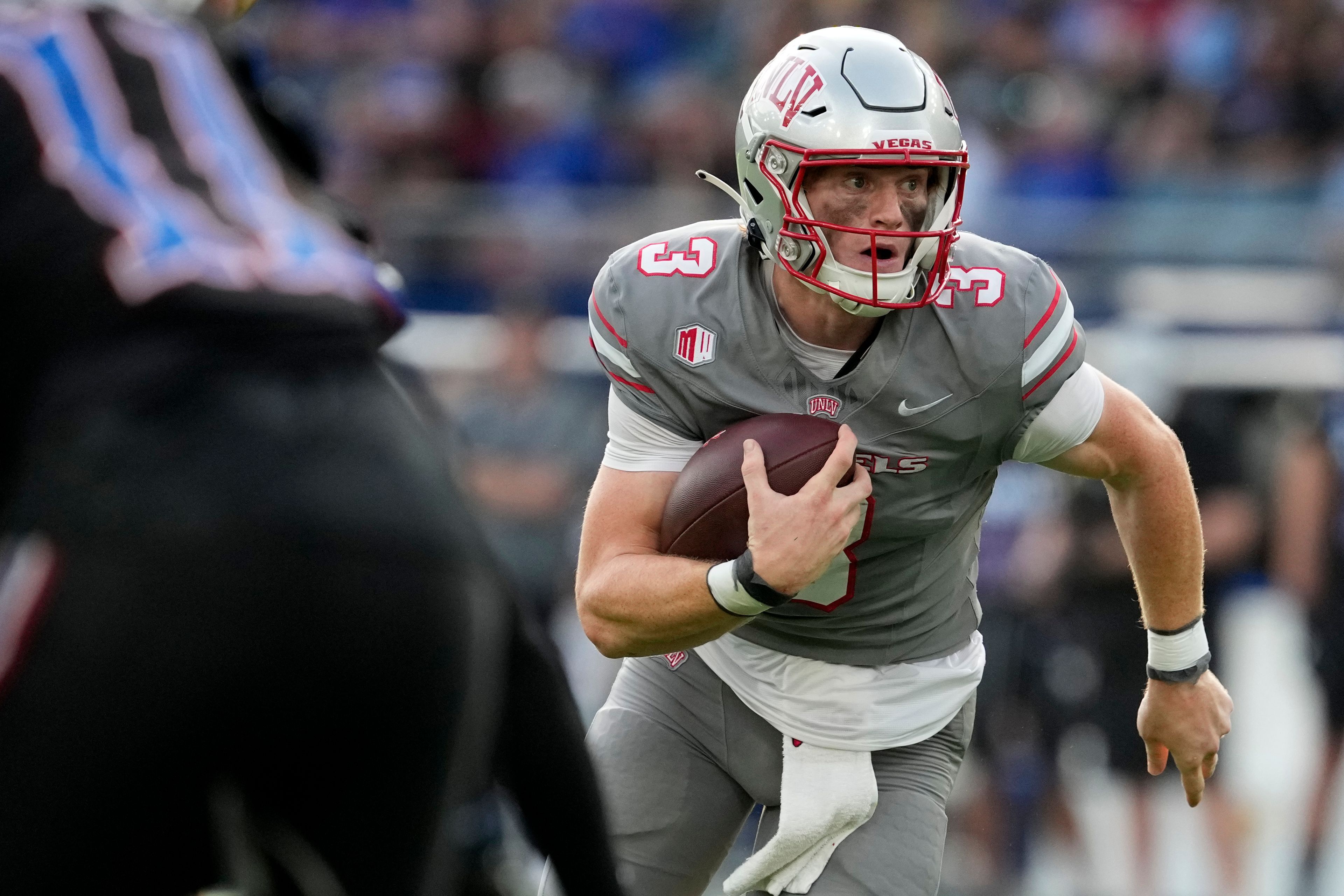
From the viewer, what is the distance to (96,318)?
1.66 metres

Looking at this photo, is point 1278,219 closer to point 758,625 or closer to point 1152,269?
point 1152,269

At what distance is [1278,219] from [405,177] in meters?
3.86

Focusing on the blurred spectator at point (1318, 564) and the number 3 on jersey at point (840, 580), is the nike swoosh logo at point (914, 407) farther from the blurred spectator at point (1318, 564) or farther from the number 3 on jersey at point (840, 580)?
the blurred spectator at point (1318, 564)

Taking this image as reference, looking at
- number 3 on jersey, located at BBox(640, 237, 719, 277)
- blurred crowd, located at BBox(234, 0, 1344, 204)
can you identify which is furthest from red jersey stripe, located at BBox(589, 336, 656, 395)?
blurred crowd, located at BBox(234, 0, 1344, 204)

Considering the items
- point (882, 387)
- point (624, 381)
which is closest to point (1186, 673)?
point (882, 387)

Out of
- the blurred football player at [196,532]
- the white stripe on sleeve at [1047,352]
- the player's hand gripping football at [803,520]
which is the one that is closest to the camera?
the blurred football player at [196,532]

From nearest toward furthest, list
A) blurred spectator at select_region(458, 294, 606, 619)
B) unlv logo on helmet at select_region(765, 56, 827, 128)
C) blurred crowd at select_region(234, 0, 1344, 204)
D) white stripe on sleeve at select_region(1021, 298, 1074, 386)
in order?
1. white stripe on sleeve at select_region(1021, 298, 1074, 386)
2. unlv logo on helmet at select_region(765, 56, 827, 128)
3. blurred spectator at select_region(458, 294, 606, 619)
4. blurred crowd at select_region(234, 0, 1344, 204)

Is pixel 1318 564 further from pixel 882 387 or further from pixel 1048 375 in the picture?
pixel 882 387

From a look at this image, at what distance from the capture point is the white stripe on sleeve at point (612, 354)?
119 inches

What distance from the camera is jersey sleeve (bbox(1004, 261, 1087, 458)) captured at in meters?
2.91

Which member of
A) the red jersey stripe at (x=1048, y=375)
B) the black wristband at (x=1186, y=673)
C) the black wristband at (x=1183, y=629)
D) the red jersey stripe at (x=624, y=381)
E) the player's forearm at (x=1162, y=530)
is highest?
the red jersey stripe at (x=1048, y=375)

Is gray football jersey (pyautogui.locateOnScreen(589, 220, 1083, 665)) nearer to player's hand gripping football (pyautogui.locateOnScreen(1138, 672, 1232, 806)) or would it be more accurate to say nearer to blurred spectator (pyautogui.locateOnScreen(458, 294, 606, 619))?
player's hand gripping football (pyautogui.locateOnScreen(1138, 672, 1232, 806))

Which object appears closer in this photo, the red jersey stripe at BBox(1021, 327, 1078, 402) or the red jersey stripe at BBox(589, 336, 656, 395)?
the red jersey stripe at BBox(1021, 327, 1078, 402)

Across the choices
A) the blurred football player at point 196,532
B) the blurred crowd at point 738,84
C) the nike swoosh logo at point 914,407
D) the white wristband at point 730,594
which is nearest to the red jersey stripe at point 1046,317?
the nike swoosh logo at point 914,407
